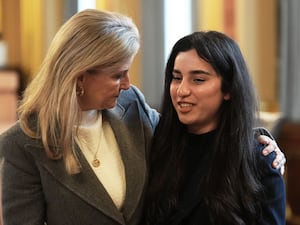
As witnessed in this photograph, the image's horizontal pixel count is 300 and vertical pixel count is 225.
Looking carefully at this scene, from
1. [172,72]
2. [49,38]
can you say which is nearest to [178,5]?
[49,38]

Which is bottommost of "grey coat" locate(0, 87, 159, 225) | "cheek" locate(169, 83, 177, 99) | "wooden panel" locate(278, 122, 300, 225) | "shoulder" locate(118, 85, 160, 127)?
"wooden panel" locate(278, 122, 300, 225)

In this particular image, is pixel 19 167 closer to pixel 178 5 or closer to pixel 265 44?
pixel 265 44

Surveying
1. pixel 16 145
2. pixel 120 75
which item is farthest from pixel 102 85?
pixel 16 145

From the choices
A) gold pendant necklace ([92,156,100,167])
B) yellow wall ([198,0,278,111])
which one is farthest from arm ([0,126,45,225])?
yellow wall ([198,0,278,111])

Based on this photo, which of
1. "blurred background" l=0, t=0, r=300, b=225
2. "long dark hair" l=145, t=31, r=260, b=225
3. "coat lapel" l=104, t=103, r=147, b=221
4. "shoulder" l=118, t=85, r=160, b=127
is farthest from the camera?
"blurred background" l=0, t=0, r=300, b=225

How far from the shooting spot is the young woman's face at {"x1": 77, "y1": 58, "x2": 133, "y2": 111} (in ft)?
5.41

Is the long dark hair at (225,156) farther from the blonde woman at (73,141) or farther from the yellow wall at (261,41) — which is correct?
the yellow wall at (261,41)

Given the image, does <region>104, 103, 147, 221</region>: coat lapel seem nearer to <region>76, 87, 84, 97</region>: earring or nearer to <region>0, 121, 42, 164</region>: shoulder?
<region>76, 87, 84, 97</region>: earring

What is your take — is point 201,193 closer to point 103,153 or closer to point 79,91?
point 103,153

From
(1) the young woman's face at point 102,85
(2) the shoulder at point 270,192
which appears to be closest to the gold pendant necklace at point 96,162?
(1) the young woman's face at point 102,85

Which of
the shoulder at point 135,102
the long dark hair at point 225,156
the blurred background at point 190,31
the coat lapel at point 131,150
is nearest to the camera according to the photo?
the long dark hair at point 225,156

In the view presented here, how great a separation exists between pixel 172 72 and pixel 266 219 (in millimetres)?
488

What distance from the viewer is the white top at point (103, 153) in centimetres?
171

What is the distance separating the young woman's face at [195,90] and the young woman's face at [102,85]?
15 cm
